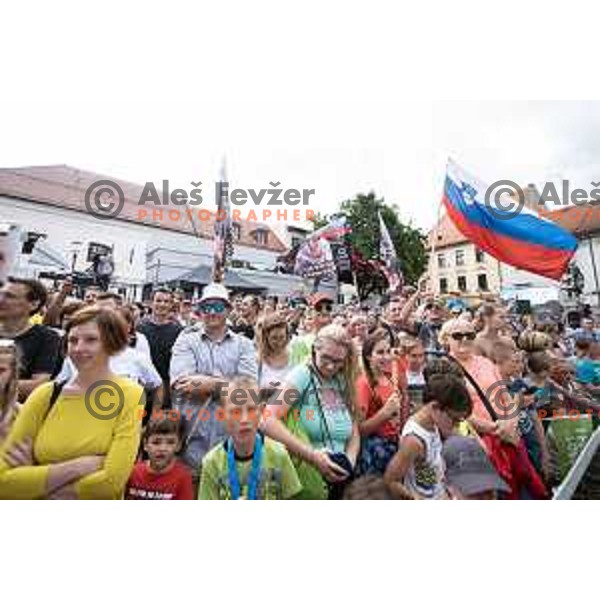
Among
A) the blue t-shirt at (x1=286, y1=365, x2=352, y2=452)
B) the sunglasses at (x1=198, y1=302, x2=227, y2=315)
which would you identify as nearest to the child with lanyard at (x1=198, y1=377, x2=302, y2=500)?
the blue t-shirt at (x1=286, y1=365, x2=352, y2=452)

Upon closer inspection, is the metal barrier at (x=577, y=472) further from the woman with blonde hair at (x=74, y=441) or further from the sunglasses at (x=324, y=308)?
the woman with blonde hair at (x=74, y=441)

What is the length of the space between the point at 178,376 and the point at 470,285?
2455mm

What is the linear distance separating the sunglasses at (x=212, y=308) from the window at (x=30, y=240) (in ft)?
2.69

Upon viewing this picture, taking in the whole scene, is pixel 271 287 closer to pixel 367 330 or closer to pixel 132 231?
pixel 367 330

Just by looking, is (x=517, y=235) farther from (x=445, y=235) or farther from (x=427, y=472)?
(x=427, y=472)

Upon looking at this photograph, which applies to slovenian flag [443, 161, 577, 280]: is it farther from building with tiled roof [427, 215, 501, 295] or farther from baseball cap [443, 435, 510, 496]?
baseball cap [443, 435, 510, 496]

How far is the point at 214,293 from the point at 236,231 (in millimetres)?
399

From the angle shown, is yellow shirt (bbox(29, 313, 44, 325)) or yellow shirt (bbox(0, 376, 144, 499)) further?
yellow shirt (bbox(29, 313, 44, 325))

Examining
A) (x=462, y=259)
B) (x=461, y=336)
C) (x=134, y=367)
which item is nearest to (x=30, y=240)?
(x=134, y=367)

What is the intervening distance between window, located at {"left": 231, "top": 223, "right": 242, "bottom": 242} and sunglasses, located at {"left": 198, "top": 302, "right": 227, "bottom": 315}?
0.43 m

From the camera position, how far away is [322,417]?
2018mm

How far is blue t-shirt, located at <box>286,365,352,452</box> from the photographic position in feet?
6.54

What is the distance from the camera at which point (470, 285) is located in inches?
150
